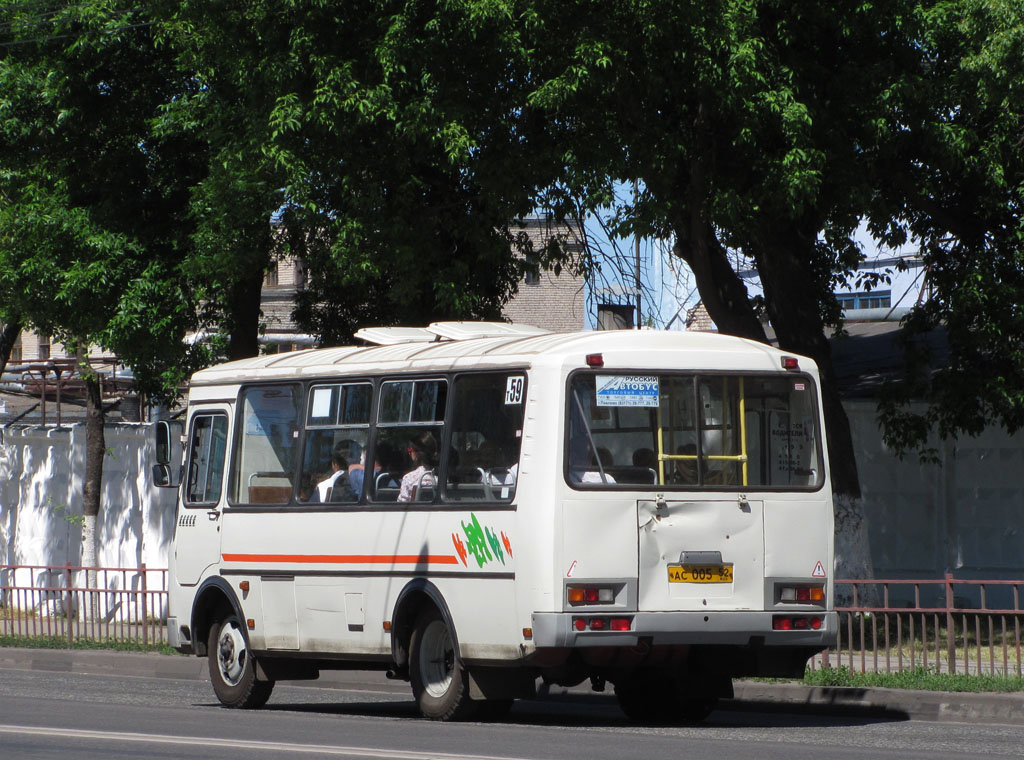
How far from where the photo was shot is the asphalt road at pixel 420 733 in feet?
30.7

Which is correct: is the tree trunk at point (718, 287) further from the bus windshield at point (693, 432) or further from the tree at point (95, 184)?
the bus windshield at point (693, 432)

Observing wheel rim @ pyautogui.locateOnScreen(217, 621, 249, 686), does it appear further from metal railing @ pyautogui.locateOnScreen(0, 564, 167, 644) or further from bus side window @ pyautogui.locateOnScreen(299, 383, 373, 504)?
metal railing @ pyautogui.locateOnScreen(0, 564, 167, 644)

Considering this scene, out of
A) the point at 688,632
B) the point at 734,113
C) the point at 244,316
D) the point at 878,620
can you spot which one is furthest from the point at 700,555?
the point at 244,316

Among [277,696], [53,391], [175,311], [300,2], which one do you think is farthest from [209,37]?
[53,391]

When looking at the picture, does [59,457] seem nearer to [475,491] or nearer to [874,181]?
[874,181]

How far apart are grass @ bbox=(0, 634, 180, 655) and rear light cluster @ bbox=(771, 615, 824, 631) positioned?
29.9ft

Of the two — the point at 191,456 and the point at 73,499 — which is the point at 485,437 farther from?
the point at 73,499

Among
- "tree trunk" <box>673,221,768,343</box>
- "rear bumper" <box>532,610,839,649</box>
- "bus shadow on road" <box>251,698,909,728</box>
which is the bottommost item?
"bus shadow on road" <box>251,698,909,728</box>

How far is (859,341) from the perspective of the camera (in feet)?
89.1

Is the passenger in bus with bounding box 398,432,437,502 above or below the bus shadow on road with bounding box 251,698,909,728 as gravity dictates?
above

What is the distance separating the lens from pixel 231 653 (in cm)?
1363

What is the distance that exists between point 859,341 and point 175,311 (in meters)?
12.4

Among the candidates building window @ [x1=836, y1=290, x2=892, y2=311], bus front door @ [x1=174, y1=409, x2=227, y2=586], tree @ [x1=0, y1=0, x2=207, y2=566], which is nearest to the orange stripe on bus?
bus front door @ [x1=174, y1=409, x2=227, y2=586]

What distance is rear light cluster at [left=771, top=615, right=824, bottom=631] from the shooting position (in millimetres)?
11250
